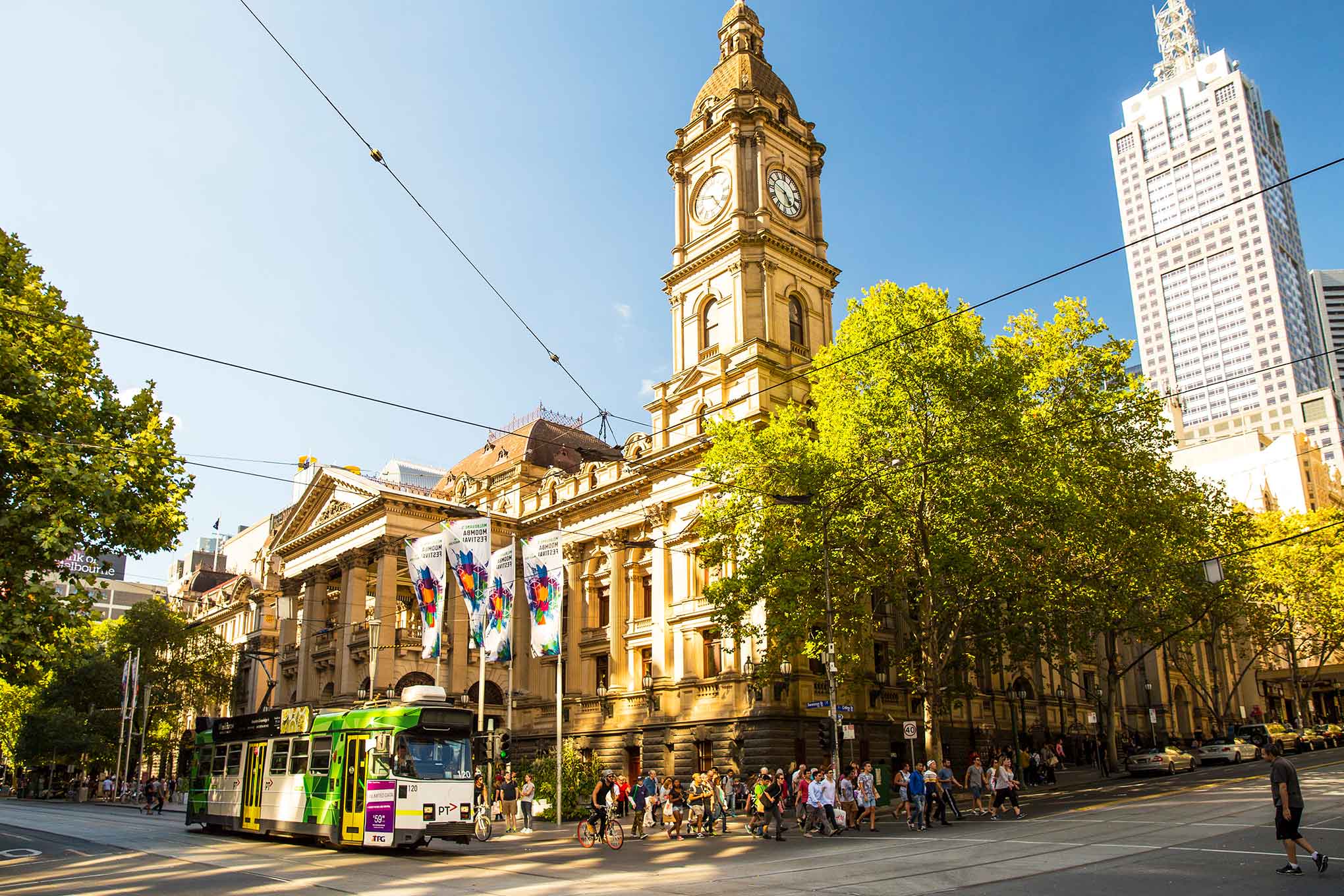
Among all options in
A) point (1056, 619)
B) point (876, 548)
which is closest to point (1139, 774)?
point (1056, 619)

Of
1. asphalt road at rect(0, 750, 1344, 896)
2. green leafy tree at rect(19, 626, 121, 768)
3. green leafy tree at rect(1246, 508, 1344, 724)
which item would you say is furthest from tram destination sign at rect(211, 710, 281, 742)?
green leafy tree at rect(1246, 508, 1344, 724)

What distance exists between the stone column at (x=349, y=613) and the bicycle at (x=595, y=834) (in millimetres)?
30687

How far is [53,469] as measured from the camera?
17906 mm

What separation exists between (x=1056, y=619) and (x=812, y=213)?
23.6 meters

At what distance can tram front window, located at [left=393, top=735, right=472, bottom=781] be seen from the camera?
20.7 m

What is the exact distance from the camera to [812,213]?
4872cm

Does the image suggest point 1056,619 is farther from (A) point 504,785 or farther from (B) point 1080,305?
(A) point 504,785

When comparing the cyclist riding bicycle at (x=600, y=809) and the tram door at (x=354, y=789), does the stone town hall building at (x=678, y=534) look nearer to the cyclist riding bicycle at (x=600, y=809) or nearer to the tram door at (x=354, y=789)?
the cyclist riding bicycle at (x=600, y=809)

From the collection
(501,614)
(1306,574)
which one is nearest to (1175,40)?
(1306,574)

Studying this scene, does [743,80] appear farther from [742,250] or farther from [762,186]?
[742,250]

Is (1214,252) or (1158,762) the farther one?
(1214,252)

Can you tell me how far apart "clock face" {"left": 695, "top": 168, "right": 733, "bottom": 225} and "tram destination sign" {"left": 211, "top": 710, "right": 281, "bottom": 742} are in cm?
3060

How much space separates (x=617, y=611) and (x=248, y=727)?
20920 mm

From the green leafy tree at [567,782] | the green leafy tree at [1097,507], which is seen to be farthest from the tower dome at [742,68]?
the green leafy tree at [567,782]
